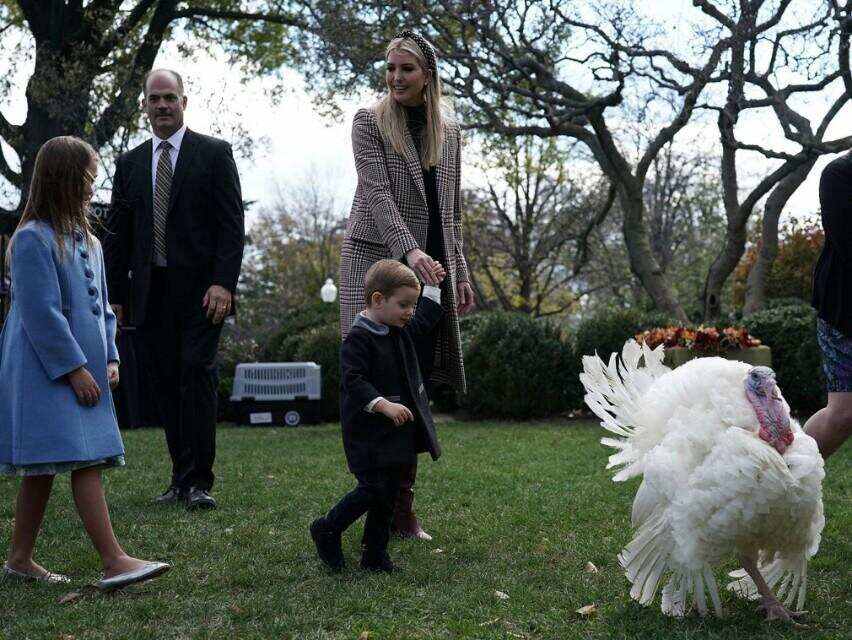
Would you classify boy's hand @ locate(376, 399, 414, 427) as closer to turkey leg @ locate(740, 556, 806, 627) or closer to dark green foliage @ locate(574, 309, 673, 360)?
turkey leg @ locate(740, 556, 806, 627)

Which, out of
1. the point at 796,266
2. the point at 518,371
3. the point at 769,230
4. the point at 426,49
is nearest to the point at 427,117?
the point at 426,49

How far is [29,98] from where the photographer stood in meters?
15.3

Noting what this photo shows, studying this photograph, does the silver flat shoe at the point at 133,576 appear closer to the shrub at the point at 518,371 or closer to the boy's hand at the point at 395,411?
the boy's hand at the point at 395,411

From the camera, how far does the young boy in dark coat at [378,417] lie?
385 centimetres

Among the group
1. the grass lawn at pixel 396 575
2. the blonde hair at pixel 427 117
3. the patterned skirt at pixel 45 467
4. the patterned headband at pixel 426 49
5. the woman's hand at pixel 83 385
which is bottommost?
the grass lawn at pixel 396 575

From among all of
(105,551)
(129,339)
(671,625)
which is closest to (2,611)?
(105,551)

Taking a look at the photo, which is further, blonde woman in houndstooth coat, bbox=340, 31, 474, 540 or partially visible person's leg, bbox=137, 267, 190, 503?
partially visible person's leg, bbox=137, 267, 190, 503

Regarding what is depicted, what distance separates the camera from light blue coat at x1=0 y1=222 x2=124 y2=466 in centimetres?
355

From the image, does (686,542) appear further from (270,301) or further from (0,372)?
(270,301)

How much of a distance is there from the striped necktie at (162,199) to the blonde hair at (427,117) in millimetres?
1589

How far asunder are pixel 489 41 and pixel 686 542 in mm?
12957

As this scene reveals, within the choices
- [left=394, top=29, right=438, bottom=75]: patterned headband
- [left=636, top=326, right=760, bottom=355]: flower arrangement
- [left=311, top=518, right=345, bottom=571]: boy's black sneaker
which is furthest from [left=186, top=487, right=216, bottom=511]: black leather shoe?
[left=636, top=326, right=760, bottom=355]: flower arrangement

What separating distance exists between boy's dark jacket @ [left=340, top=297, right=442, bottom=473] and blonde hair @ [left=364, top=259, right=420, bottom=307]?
5.9 inches

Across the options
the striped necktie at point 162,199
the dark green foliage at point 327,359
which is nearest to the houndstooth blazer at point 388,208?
the striped necktie at point 162,199
